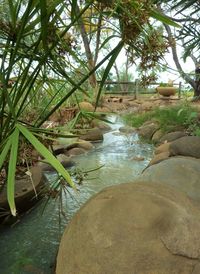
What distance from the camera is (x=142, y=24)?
1.28 m

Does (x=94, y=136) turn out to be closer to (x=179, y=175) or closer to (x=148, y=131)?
(x=148, y=131)

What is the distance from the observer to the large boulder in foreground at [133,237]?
166 centimetres

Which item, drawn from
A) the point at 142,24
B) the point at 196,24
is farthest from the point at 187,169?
the point at 196,24

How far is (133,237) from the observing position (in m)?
1.70

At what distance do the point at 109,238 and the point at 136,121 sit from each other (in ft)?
22.3

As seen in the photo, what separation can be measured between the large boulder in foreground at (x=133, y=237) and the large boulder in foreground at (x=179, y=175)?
0.71m

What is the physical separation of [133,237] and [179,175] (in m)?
1.15

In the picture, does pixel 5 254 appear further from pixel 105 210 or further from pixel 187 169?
pixel 187 169

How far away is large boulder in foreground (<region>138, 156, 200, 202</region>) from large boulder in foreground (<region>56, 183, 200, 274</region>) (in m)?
0.71

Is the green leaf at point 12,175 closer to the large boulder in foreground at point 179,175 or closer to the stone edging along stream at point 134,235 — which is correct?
the stone edging along stream at point 134,235

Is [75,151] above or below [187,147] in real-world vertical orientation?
below

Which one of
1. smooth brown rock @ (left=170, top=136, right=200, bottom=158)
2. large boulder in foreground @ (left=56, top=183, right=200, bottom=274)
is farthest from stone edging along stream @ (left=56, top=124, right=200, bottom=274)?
smooth brown rock @ (left=170, top=136, right=200, bottom=158)

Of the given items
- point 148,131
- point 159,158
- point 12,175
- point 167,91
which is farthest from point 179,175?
point 167,91

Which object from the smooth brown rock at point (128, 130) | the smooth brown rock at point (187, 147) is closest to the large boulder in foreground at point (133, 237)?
the smooth brown rock at point (187, 147)
